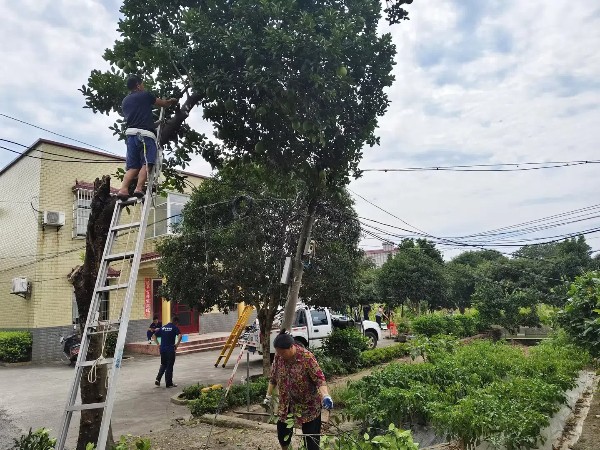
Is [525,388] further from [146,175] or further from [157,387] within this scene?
[157,387]

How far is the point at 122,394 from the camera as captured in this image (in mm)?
10906

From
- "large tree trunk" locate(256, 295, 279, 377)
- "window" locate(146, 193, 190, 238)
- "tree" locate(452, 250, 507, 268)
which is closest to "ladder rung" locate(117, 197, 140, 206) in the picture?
"large tree trunk" locate(256, 295, 279, 377)

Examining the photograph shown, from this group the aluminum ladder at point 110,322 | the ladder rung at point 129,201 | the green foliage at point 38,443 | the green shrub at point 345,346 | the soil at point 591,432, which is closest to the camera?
the aluminum ladder at point 110,322

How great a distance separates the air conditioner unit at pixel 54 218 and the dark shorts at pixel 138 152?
1447 centimetres

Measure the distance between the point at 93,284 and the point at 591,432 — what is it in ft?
23.5

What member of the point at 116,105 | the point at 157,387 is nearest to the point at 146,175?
the point at 116,105

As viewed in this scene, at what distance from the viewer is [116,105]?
629 cm

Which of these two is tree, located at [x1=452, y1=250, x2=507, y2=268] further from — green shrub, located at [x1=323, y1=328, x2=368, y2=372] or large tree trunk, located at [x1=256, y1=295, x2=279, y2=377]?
large tree trunk, located at [x1=256, y1=295, x2=279, y2=377]

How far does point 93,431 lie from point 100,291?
5.79ft

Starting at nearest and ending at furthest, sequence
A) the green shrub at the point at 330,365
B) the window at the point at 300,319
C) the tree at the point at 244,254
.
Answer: the tree at the point at 244,254 < the green shrub at the point at 330,365 < the window at the point at 300,319

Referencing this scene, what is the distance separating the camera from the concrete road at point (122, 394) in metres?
8.24

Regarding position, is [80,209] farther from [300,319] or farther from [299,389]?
[299,389]

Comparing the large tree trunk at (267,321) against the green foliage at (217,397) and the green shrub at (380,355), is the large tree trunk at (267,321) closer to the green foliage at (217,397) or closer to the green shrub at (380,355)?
the green foliage at (217,397)

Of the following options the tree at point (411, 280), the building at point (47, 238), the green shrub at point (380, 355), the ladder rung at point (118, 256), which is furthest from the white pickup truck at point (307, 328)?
the ladder rung at point (118, 256)
